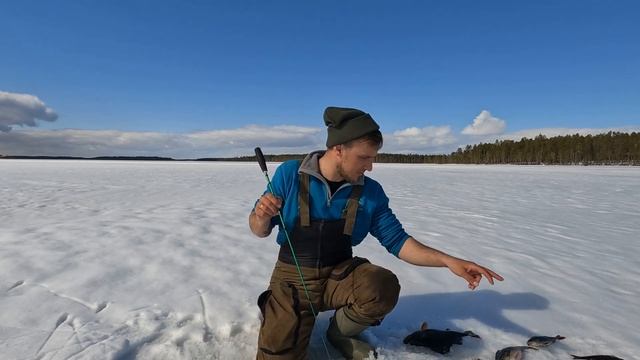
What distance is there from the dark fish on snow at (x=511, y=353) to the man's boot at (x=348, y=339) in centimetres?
86

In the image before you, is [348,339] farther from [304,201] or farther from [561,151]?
[561,151]

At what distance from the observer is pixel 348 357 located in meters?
2.54

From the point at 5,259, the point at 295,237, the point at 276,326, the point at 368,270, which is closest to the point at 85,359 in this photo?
the point at 276,326

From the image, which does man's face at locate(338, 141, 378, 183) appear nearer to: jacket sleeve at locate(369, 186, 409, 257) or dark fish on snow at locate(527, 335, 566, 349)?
jacket sleeve at locate(369, 186, 409, 257)

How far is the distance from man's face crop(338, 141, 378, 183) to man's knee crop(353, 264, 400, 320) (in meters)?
0.64

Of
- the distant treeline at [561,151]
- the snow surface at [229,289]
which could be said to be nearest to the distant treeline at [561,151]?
the distant treeline at [561,151]

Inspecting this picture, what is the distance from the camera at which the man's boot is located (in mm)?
2498

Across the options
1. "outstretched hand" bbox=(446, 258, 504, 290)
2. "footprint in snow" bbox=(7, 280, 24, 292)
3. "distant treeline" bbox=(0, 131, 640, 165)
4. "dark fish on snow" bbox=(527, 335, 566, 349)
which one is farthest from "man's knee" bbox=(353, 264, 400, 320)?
"distant treeline" bbox=(0, 131, 640, 165)

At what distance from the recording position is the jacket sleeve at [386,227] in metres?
2.70

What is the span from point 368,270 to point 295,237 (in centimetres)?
53

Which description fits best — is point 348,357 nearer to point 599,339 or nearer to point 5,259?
point 599,339

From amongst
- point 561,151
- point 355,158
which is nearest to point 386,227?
point 355,158

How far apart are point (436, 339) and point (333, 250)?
101cm

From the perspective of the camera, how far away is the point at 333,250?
2580mm
